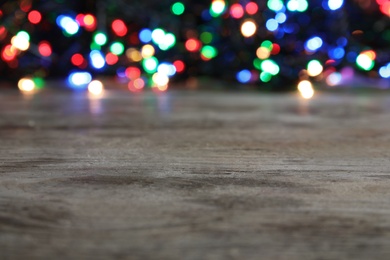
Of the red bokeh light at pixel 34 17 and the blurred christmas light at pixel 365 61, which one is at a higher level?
the red bokeh light at pixel 34 17

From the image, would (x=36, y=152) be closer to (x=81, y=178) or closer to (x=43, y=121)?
(x=81, y=178)

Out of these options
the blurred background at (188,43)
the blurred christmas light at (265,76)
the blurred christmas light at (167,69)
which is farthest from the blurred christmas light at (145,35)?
the blurred christmas light at (265,76)

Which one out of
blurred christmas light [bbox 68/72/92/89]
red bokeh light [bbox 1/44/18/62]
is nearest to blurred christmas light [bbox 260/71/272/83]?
blurred christmas light [bbox 68/72/92/89]

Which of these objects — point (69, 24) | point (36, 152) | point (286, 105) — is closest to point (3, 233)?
point (36, 152)

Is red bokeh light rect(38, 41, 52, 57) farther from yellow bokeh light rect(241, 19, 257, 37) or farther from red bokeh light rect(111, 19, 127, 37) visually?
yellow bokeh light rect(241, 19, 257, 37)

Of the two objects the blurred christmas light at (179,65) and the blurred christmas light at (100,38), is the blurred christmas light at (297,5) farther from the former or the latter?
the blurred christmas light at (100,38)

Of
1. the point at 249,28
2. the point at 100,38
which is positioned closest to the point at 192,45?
the point at 249,28

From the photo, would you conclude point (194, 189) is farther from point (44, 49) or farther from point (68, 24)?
point (44, 49)
